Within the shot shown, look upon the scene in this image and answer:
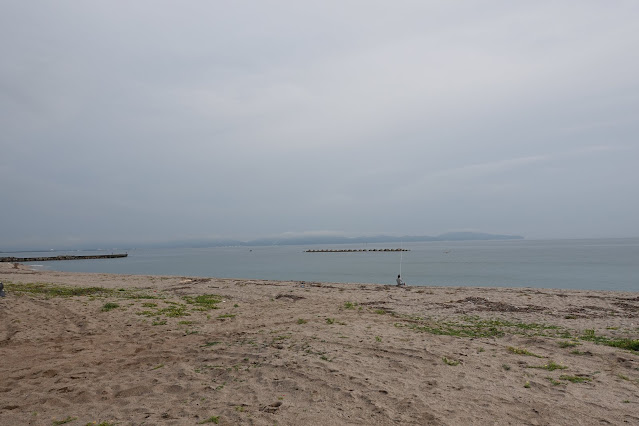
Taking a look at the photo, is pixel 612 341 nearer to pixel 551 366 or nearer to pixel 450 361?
pixel 551 366

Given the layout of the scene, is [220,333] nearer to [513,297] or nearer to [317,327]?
[317,327]

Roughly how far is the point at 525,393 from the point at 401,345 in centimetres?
344

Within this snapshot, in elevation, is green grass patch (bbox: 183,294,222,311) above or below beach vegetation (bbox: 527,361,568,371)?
below

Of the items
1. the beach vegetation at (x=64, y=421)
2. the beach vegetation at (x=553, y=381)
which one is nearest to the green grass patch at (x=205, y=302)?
the beach vegetation at (x=64, y=421)

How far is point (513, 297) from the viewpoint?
21391 mm

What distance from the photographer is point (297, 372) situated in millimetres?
8031

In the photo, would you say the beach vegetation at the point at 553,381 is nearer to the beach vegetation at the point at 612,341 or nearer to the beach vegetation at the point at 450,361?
the beach vegetation at the point at 450,361

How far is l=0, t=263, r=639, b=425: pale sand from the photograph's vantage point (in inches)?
248

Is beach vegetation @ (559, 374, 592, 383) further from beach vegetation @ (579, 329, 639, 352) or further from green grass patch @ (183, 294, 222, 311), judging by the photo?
green grass patch @ (183, 294, 222, 311)

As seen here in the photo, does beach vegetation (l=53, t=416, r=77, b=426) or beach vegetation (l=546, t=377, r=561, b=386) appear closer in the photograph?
beach vegetation (l=53, t=416, r=77, b=426)

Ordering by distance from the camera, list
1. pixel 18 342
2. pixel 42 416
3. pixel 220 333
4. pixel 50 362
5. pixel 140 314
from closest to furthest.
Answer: pixel 42 416 < pixel 50 362 < pixel 18 342 < pixel 220 333 < pixel 140 314

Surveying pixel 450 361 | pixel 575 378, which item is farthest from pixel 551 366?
pixel 450 361

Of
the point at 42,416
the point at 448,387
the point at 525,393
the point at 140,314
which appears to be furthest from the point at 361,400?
the point at 140,314

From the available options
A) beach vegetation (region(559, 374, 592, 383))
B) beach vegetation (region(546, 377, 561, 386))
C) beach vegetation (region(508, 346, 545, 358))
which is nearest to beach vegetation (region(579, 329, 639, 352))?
beach vegetation (region(508, 346, 545, 358))
